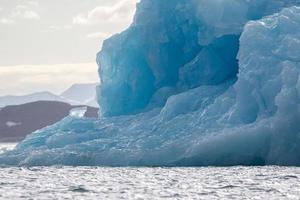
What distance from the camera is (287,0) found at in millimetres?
21234

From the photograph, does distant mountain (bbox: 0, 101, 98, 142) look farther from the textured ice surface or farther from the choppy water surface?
the choppy water surface

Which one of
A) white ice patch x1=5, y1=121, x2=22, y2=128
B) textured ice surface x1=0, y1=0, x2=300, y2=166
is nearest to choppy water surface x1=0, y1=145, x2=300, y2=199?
textured ice surface x1=0, y1=0, x2=300, y2=166

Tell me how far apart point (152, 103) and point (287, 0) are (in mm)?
6327

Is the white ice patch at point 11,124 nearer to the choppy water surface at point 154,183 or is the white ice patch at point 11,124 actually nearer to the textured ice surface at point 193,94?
the textured ice surface at point 193,94

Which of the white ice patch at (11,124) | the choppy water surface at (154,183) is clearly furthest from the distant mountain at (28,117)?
the choppy water surface at (154,183)

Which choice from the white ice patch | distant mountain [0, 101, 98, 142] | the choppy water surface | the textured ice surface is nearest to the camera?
the choppy water surface

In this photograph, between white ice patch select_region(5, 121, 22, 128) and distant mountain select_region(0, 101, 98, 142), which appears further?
white ice patch select_region(5, 121, 22, 128)

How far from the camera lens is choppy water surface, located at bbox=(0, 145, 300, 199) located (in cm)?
1020

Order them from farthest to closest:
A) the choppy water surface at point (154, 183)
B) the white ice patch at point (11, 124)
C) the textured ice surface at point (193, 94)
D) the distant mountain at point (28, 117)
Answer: the white ice patch at point (11, 124)
the distant mountain at point (28, 117)
the textured ice surface at point (193, 94)
the choppy water surface at point (154, 183)

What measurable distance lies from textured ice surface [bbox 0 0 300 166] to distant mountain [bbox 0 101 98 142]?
124 feet

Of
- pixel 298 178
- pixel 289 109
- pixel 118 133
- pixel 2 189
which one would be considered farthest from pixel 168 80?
pixel 2 189

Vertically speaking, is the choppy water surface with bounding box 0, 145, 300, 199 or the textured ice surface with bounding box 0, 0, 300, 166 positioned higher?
the textured ice surface with bounding box 0, 0, 300, 166

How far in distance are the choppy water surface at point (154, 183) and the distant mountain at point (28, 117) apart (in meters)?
44.9

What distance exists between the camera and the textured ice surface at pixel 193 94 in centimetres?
1591
